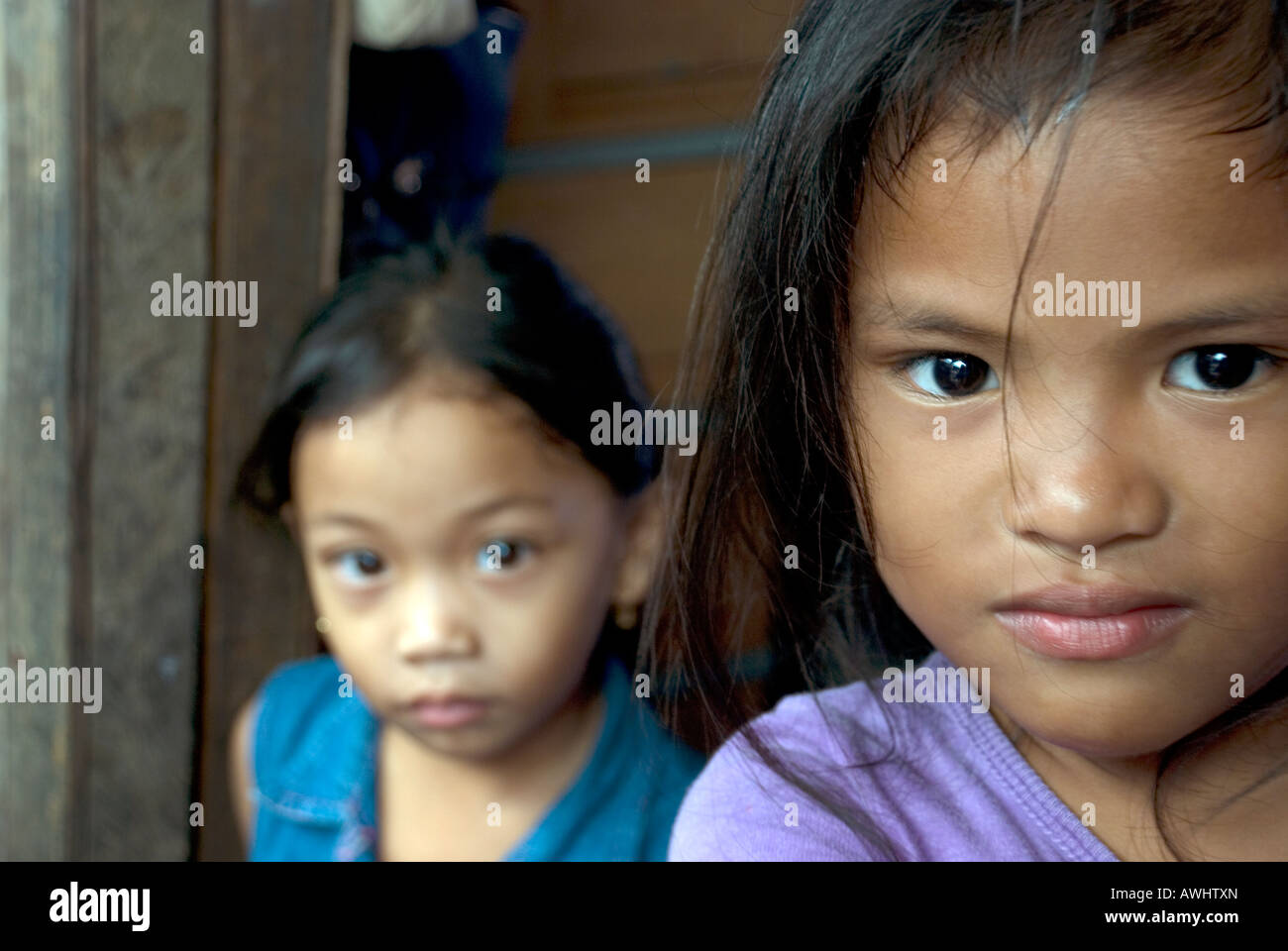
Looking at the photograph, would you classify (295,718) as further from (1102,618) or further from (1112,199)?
(1112,199)

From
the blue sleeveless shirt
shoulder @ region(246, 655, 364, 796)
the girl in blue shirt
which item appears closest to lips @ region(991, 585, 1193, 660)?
the girl in blue shirt

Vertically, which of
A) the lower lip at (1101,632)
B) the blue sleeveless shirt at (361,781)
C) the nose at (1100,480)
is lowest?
the blue sleeveless shirt at (361,781)

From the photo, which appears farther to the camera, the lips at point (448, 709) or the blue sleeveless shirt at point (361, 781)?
the blue sleeveless shirt at point (361, 781)

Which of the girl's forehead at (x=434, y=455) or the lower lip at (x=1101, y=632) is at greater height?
the girl's forehead at (x=434, y=455)

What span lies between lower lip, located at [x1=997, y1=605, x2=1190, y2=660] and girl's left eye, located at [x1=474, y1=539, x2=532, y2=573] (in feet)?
2.36

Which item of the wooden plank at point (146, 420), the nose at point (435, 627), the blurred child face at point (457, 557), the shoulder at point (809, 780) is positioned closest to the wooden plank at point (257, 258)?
the wooden plank at point (146, 420)

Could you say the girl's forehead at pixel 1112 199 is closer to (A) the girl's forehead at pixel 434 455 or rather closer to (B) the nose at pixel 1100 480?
(B) the nose at pixel 1100 480

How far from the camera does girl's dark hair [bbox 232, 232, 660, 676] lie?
1523 mm

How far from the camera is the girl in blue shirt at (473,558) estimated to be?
1454 mm

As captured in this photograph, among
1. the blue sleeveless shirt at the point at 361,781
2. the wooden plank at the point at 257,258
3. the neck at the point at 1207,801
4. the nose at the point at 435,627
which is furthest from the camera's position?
the wooden plank at the point at 257,258

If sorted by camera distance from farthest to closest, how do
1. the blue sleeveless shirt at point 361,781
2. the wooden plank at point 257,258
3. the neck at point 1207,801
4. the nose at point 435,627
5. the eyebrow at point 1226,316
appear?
the wooden plank at point 257,258 → the blue sleeveless shirt at point 361,781 → the nose at point 435,627 → the neck at point 1207,801 → the eyebrow at point 1226,316

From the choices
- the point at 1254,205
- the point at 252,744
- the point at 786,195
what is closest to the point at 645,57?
the point at 252,744

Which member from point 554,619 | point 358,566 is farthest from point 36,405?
point 554,619
